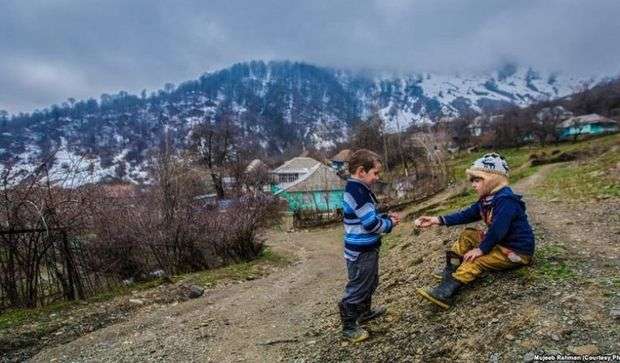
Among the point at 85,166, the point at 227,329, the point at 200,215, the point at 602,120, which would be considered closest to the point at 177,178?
the point at 200,215

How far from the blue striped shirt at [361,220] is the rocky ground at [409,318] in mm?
951

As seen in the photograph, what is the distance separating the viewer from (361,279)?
5.09 metres

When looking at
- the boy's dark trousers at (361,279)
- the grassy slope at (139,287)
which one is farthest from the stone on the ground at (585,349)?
the grassy slope at (139,287)

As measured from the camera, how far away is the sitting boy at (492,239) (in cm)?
476

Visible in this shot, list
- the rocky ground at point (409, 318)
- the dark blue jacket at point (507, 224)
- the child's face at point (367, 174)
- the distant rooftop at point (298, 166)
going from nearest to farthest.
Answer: the rocky ground at point (409, 318)
the dark blue jacket at point (507, 224)
the child's face at point (367, 174)
the distant rooftop at point (298, 166)

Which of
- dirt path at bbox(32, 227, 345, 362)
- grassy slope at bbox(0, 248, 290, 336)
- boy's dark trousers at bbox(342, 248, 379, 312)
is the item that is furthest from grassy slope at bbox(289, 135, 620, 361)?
grassy slope at bbox(0, 248, 290, 336)

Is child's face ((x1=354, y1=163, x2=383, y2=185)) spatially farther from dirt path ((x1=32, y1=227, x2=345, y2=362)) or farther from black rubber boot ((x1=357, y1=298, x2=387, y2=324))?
dirt path ((x1=32, y1=227, x2=345, y2=362))

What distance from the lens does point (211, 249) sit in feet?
47.3

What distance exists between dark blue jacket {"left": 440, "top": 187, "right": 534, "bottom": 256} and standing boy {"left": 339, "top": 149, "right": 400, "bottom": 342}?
37.6 inches

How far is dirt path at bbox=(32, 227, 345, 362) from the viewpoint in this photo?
5.88 metres

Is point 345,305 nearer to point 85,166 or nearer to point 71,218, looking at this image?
point 71,218

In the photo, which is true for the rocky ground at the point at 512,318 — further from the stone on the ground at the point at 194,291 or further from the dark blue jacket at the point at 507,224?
the stone on the ground at the point at 194,291

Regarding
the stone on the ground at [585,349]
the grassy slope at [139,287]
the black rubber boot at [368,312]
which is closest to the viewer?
the stone on the ground at [585,349]

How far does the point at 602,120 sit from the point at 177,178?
93.0 metres
